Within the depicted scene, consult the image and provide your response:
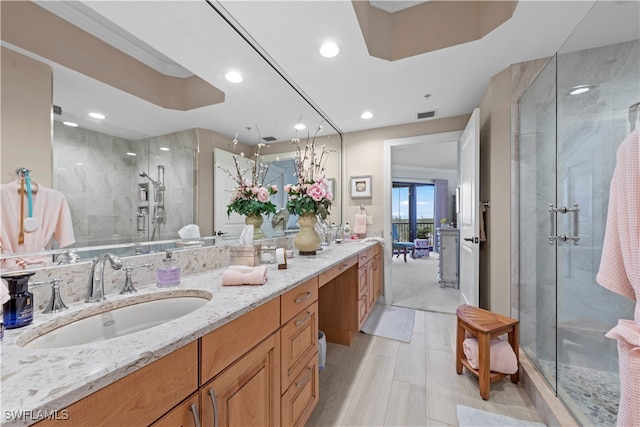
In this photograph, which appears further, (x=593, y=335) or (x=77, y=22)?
(x=593, y=335)

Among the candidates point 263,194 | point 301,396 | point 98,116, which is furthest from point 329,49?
point 301,396

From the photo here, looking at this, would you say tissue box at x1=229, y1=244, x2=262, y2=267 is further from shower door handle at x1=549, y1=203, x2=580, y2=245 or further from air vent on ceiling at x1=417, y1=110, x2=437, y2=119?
air vent on ceiling at x1=417, y1=110, x2=437, y2=119

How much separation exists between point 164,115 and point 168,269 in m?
0.73

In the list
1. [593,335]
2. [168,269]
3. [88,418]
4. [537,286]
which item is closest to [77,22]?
[168,269]

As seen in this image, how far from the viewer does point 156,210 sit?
115cm

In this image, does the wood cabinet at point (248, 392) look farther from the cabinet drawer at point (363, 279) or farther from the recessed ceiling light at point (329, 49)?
the recessed ceiling light at point (329, 49)

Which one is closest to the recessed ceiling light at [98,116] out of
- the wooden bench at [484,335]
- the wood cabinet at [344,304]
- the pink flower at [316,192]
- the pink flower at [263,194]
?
the pink flower at [263,194]

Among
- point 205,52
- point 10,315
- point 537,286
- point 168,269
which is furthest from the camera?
point 537,286

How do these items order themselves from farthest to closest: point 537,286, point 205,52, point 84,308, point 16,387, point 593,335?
1. point 537,286
2. point 593,335
3. point 205,52
4. point 84,308
5. point 16,387

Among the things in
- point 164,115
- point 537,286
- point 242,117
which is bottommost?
point 537,286

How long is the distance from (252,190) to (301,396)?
1.23 meters

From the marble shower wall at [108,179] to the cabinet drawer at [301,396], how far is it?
3.13 ft

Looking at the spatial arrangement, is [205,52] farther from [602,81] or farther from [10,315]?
[602,81]

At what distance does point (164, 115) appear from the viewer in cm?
117
